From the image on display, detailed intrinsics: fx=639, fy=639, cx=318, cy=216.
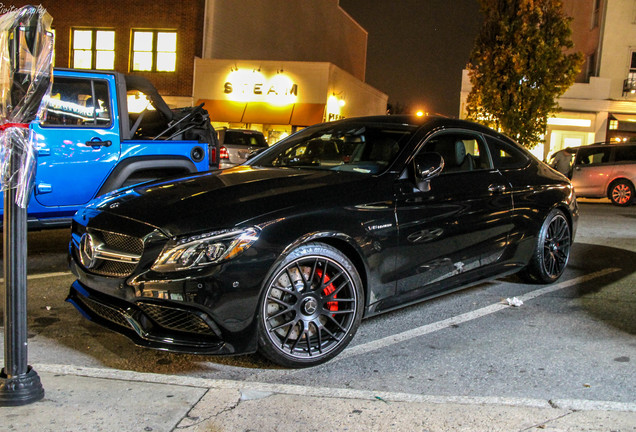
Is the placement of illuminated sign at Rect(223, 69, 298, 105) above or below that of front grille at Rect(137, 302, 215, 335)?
above

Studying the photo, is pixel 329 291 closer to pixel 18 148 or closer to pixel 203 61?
pixel 18 148

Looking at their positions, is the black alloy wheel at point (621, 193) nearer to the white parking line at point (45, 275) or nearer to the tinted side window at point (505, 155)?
the tinted side window at point (505, 155)

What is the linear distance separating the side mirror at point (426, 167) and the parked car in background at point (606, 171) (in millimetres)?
14109

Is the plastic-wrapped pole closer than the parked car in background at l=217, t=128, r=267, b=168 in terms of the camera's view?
Yes

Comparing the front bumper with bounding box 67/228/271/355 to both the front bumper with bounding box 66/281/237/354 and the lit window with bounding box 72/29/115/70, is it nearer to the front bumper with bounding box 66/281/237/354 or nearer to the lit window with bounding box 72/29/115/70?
the front bumper with bounding box 66/281/237/354

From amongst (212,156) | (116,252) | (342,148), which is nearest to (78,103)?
(212,156)

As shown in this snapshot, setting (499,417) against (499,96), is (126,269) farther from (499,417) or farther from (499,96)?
(499,96)

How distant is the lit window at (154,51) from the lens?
27828mm

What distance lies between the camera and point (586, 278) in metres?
6.59

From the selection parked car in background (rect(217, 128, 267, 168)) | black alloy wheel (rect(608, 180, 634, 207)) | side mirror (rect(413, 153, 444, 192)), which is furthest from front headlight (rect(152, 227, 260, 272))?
black alloy wheel (rect(608, 180, 634, 207))

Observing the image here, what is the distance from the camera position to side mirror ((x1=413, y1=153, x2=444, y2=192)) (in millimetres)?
4453

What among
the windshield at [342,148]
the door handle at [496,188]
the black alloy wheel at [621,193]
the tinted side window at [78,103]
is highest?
the tinted side window at [78,103]

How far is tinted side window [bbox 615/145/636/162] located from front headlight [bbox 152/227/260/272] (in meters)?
16.0

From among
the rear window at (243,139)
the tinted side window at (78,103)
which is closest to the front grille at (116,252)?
the tinted side window at (78,103)
